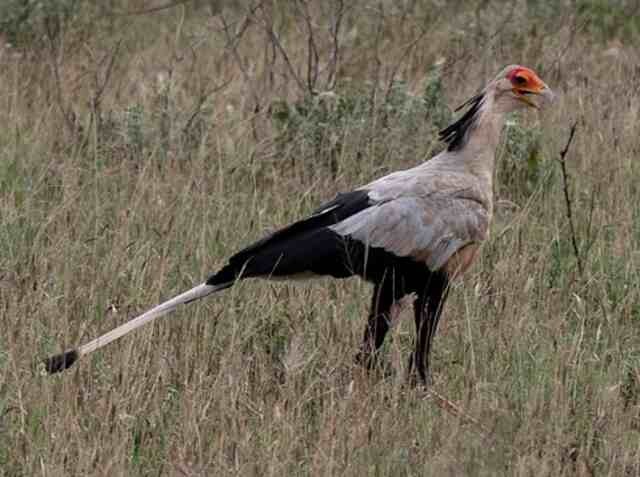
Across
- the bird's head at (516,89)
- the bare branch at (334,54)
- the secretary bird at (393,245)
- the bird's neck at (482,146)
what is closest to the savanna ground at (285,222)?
the bare branch at (334,54)

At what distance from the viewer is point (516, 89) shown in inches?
199

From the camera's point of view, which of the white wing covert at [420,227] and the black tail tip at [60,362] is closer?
the black tail tip at [60,362]

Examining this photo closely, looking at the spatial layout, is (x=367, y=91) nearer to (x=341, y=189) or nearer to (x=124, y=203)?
(x=341, y=189)

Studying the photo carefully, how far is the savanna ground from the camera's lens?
390cm

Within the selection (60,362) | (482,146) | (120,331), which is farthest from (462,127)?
(60,362)

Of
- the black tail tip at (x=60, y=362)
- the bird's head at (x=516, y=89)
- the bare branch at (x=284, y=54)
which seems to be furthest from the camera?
the bare branch at (x=284, y=54)

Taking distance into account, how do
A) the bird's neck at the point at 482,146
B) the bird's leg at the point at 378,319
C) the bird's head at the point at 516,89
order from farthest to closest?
1. the bird's head at the point at 516,89
2. the bird's neck at the point at 482,146
3. the bird's leg at the point at 378,319

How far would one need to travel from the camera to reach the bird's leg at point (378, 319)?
4.57 metres

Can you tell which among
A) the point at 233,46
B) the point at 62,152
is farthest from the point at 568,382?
the point at 233,46

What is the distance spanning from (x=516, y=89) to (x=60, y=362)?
5.99 ft

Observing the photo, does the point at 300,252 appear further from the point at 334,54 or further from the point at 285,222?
the point at 334,54

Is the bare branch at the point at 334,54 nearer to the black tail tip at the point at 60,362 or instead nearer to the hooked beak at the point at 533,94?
the hooked beak at the point at 533,94

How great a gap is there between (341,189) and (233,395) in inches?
80.4

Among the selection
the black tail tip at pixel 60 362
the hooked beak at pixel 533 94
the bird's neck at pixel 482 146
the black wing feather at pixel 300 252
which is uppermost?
the hooked beak at pixel 533 94
